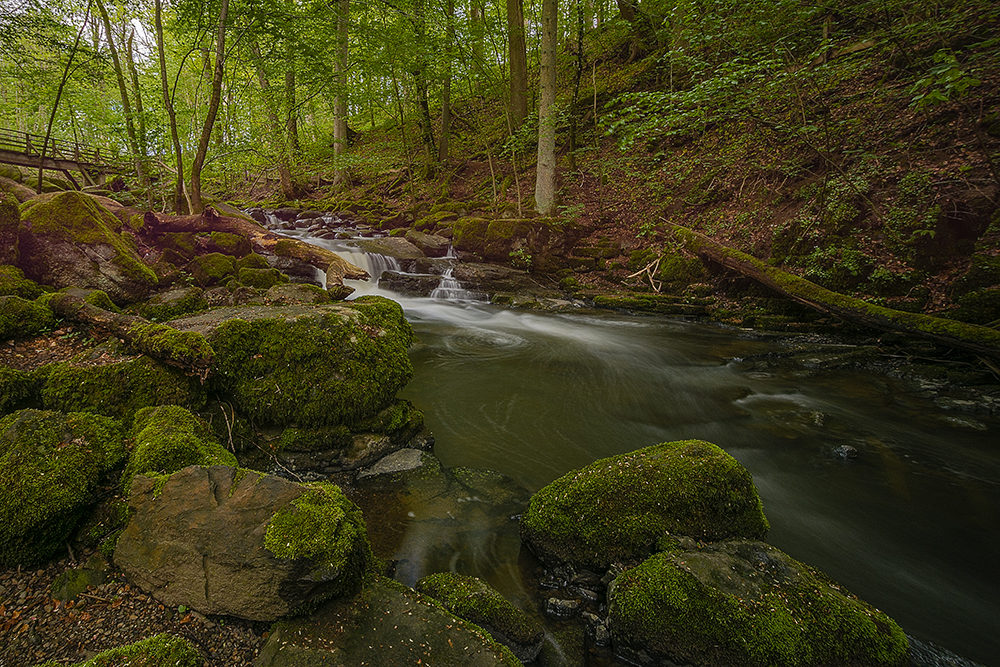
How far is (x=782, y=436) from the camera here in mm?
5379

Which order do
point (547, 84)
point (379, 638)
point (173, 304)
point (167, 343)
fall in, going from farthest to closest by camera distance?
point (547, 84) → point (173, 304) → point (167, 343) → point (379, 638)

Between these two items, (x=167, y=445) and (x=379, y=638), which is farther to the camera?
(x=167, y=445)

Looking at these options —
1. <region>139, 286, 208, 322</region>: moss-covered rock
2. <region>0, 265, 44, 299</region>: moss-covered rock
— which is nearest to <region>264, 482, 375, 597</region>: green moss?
<region>139, 286, 208, 322</region>: moss-covered rock

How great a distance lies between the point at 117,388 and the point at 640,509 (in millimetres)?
4111

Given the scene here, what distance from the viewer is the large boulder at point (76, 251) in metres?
5.21

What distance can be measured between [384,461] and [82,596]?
7.48ft

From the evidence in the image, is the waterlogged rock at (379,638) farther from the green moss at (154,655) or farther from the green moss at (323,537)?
the green moss at (154,655)

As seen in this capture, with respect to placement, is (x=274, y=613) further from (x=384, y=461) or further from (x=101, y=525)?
(x=384, y=461)

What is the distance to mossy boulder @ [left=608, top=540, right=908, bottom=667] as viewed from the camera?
2.28 metres

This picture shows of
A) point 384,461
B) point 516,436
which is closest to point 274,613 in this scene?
point 384,461

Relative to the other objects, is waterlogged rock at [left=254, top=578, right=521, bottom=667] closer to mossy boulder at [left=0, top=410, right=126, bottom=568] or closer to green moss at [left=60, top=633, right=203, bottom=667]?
green moss at [left=60, top=633, right=203, bottom=667]

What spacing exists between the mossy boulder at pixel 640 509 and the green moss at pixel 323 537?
4.85ft

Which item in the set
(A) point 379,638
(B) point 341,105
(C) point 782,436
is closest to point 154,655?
(A) point 379,638

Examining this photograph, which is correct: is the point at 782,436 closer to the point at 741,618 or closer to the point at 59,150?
the point at 741,618
